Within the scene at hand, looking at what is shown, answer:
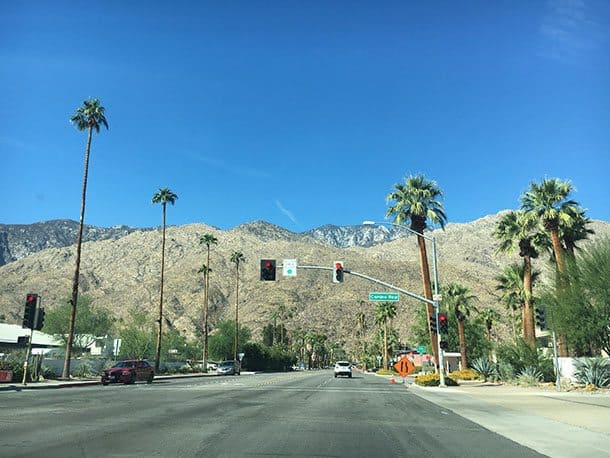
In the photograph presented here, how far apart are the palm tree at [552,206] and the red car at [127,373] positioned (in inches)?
1224

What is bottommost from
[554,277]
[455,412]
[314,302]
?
[455,412]

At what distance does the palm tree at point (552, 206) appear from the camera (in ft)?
128

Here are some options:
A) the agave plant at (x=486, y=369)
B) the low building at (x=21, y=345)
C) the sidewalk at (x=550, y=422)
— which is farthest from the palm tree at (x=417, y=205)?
the low building at (x=21, y=345)

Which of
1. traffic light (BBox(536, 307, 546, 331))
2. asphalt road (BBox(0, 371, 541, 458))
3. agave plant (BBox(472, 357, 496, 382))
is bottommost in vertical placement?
asphalt road (BBox(0, 371, 541, 458))

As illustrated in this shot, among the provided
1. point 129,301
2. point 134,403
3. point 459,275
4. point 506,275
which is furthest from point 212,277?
point 134,403

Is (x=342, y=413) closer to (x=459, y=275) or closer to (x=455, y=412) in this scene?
(x=455, y=412)

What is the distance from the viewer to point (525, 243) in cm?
4622

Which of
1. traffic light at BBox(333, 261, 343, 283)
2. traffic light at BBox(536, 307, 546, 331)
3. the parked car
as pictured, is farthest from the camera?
the parked car

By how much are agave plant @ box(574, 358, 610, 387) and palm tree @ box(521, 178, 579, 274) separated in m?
8.86

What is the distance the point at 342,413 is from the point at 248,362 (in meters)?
90.4

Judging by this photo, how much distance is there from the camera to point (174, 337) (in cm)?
10925

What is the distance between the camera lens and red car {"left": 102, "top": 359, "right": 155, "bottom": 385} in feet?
123

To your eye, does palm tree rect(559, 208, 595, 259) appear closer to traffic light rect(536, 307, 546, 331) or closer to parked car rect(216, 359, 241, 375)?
traffic light rect(536, 307, 546, 331)

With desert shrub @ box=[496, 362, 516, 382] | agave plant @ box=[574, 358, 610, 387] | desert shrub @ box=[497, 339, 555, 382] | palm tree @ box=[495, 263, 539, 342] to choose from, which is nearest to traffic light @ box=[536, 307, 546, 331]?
agave plant @ box=[574, 358, 610, 387]
